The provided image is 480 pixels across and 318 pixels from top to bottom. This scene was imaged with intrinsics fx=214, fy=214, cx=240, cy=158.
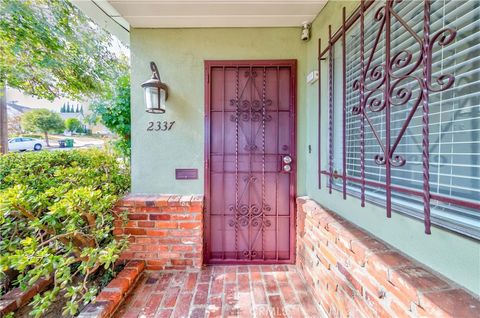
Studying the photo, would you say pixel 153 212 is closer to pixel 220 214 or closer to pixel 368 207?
pixel 220 214

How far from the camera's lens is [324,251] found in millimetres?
1611

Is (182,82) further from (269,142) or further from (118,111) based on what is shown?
(269,142)

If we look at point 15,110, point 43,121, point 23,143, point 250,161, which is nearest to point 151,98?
point 250,161

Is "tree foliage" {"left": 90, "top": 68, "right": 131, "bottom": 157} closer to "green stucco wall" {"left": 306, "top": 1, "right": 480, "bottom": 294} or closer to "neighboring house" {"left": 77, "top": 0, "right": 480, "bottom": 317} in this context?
"neighboring house" {"left": 77, "top": 0, "right": 480, "bottom": 317}

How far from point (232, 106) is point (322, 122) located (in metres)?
0.89

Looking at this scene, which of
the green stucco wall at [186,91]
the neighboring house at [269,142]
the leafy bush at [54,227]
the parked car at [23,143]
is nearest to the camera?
the neighboring house at [269,142]

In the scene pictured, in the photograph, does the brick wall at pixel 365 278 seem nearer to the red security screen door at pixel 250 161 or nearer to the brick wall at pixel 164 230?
the red security screen door at pixel 250 161

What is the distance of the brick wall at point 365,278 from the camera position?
0.79 m

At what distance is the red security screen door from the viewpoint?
2.20 m

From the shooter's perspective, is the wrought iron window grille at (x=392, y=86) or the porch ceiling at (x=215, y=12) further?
the porch ceiling at (x=215, y=12)

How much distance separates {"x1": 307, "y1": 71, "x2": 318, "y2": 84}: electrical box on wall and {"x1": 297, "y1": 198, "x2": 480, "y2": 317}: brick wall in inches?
45.0

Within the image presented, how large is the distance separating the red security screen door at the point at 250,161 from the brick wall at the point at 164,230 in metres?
0.18

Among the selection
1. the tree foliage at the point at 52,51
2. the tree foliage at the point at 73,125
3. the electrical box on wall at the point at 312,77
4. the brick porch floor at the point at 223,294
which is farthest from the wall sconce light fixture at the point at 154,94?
the tree foliage at the point at 73,125

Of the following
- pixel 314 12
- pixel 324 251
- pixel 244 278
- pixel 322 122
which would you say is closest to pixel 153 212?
pixel 244 278
